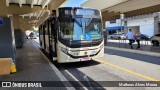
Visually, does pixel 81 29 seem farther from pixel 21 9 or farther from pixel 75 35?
pixel 21 9

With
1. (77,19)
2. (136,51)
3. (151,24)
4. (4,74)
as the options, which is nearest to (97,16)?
(77,19)

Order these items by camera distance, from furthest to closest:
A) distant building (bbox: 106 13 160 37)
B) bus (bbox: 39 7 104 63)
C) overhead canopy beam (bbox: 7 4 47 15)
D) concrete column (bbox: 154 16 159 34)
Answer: distant building (bbox: 106 13 160 37)
concrete column (bbox: 154 16 159 34)
overhead canopy beam (bbox: 7 4 47 15)
bus (bbox: 39 7 104 63)

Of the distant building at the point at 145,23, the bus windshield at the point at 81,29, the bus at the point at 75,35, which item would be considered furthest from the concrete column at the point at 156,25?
the bus at the point at 75,35

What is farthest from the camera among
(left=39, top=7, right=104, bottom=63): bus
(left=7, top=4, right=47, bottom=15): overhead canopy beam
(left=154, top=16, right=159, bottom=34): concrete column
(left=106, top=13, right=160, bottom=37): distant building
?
(left=106, top=13, right=160, bottom=37): distant building

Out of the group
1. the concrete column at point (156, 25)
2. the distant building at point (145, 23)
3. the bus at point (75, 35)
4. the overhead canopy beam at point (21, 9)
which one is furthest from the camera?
the distant building at point (145, 23)

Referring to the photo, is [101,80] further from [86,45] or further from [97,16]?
[97,16]

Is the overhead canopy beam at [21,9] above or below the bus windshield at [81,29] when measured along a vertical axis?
above

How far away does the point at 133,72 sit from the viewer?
30.9 ft

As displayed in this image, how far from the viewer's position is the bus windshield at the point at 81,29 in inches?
438

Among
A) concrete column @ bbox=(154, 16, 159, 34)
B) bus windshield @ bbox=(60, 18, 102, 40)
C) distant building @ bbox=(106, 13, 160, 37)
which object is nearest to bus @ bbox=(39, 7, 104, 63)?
bus windshield @ bbox=(60, 18, 102, 40)

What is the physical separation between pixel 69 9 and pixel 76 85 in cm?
474

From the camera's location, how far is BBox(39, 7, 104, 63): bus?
36.4 ft

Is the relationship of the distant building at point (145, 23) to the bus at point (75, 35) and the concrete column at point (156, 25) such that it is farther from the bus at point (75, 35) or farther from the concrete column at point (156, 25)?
the bus at point (75, 35)

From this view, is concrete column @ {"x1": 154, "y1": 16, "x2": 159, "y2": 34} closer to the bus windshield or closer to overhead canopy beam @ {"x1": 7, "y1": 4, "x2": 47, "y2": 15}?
overhead canopy beam @ {"x1": 7, "y1": 4, "x2": 47, "y2": 15}
